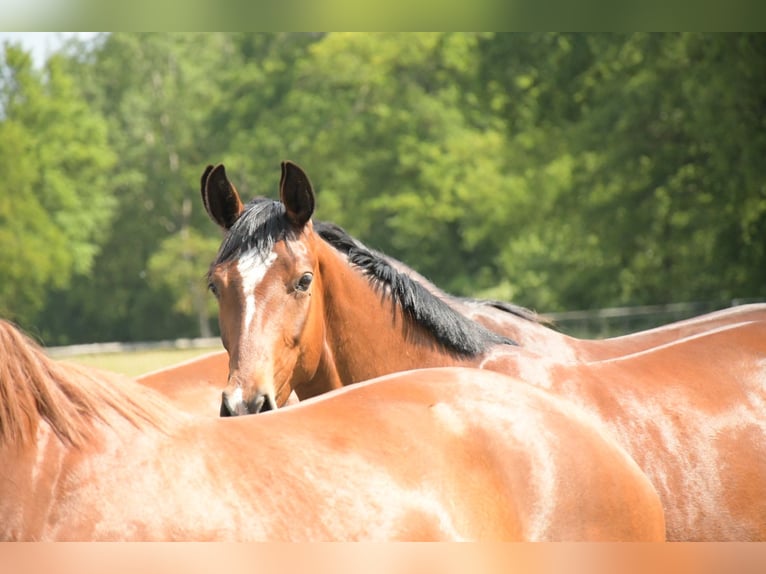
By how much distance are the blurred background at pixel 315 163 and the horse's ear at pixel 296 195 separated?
12183 millimetres

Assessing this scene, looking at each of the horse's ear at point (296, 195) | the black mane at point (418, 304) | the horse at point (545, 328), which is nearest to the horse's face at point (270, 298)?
the horse's ear at point (296, 195)

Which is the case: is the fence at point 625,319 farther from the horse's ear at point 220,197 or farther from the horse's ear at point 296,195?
the horse's ear at point 296,195

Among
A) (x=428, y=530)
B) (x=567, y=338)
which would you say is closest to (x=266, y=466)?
(x=428, y=530)

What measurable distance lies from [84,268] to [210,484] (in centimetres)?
1936

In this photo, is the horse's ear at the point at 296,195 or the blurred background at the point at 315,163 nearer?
the horse's ear at the point at 296,195

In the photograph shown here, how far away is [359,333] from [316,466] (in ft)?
3.51

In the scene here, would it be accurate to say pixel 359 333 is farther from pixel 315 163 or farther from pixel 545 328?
pixel 315 163

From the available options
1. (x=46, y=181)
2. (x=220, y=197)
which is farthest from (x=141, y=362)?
(x=220, y=197)

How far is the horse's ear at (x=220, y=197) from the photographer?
271 centimetres

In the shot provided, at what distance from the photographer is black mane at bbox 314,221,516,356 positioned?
2.62 m

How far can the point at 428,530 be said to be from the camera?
1.61 m

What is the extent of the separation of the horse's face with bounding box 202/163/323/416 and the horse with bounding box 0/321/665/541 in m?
0.60

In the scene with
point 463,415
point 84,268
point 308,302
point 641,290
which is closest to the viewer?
point 463,415
